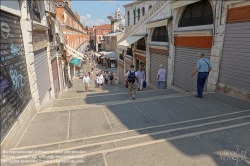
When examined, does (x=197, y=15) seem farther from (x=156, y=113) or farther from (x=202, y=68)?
(x=156, y=113)

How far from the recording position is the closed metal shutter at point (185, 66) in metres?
8.06

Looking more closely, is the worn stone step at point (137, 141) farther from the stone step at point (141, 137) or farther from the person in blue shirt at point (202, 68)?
the person in blue shirt at point (202, 68)

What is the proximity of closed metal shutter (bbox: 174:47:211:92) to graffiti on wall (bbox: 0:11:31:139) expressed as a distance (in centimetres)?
692

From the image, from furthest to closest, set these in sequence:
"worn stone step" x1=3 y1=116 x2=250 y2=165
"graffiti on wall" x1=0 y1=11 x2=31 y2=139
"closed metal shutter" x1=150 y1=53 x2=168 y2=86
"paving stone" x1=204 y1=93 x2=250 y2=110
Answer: "closed metal shutter" x1=150 y1=53 x2=168 y2=86 < "paving stone" x1=204 y1=93 x2=250 y2=110 < "graffiti on wall" x1=0 y1=11 x2=31 y2=139 < "worn stone step" x1=3 y1=116 x2=250 y2=165

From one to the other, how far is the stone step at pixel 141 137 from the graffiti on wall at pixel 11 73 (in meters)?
0.79

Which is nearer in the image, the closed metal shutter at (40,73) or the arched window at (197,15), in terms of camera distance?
the closed metal shutter at (40,73)

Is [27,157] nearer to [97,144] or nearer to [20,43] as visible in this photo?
[97,144]

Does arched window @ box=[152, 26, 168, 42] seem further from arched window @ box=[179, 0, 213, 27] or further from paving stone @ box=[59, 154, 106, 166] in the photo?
paving stone @ box=[59, 154, 106, 166]

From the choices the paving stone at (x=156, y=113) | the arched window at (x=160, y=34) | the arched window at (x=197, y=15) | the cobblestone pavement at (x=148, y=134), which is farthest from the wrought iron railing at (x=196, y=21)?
the paving stone at (x=156, y=113)

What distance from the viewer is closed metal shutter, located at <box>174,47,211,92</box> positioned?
806 centimetres

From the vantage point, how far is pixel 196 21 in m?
7.94

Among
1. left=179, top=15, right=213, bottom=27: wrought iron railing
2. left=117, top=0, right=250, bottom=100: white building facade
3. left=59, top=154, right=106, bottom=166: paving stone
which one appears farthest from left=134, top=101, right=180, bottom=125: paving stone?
left=179, top=15, right=213, bottom=27: wrought iron railing

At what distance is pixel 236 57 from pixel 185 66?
2993 mm

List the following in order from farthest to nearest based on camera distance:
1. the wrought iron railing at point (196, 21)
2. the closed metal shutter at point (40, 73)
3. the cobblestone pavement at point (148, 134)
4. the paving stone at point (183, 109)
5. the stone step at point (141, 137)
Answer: the wrought iron railing at point (196, 21)
the closed metal shutter at point (40, 73)
the paving stone at point (183, 109)
the stone step at point (141, 137)
the cobblestone pavement at point (148, 134)
